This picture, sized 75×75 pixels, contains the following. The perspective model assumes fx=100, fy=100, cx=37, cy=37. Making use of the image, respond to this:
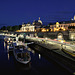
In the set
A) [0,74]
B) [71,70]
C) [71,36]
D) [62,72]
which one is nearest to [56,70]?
[62,72]

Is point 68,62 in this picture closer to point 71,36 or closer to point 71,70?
point 71,70

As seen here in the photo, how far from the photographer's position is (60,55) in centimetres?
2998

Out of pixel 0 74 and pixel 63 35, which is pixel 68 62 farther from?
pixel 63 35

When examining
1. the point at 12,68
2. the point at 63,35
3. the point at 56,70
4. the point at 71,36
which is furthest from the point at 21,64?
the point at 63,35

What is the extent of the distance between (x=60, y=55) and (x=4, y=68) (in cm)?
1616

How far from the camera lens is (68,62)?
26219 millimetres

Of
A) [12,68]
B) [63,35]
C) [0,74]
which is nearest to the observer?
[0,74]

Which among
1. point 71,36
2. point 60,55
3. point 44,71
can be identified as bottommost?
point 44,71

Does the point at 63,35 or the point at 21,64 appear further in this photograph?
the point at 63,35

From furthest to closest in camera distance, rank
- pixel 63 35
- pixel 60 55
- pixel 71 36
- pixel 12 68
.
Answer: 1. pixel 63 35
2. pixel 71 36
3. pixel 60 55
4. pixel 12 68

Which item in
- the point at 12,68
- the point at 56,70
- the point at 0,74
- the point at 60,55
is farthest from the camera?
the point at 60,55

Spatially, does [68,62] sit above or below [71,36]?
below

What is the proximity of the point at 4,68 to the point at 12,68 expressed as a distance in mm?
2115

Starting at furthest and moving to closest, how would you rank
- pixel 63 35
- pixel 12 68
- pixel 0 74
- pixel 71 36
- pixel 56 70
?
pixel 63 35 < pixel 71 36 < pixel 12 68 < pixel 56 70 < pixel 0 74
